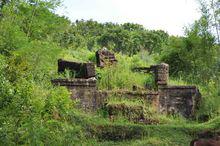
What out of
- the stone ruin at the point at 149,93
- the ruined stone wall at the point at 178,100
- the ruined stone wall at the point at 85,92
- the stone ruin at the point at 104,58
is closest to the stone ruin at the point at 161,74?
the stone ruin at the point at 149,93

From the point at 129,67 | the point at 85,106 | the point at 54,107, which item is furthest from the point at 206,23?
the point at 54,107

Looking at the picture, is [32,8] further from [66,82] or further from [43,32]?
[66,82]

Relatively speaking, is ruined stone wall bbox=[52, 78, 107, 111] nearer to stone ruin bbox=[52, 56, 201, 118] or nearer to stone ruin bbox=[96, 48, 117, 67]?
stone ruin bbox=[52, 56, 201, 118]

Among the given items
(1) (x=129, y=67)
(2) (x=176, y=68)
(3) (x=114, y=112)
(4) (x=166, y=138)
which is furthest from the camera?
(2) (x=176, y=68)

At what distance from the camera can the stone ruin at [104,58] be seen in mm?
17688

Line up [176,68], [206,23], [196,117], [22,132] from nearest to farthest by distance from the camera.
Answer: [22,132] < [196,117] < [206,23] < [176,68]

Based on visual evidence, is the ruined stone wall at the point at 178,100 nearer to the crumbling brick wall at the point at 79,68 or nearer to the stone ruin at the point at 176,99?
the stone ruin at the point at 176,99

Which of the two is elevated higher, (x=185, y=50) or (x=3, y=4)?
(x=3, y=4)

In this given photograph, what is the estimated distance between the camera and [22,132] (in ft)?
28.4

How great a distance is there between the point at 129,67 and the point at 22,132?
32.5ft

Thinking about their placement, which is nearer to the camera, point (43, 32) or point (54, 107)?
point (54, 107)

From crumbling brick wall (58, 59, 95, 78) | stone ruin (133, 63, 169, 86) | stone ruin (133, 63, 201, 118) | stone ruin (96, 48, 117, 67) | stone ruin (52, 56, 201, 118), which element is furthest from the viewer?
stone ruin (96, 48, 117, 67)

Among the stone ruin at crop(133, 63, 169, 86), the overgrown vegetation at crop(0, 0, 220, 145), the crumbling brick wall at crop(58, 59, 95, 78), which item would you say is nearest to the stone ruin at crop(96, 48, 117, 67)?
the overgrown vegetation at crop(0, 0, 220, 145)

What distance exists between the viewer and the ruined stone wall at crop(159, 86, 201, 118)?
16344 millimetres
